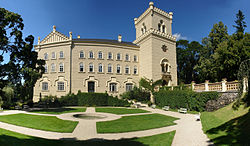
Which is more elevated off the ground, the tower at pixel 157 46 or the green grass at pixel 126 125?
the tower at pixel 157 46

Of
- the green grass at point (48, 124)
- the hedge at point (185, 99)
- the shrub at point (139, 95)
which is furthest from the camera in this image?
the shrub at point (139, 95)

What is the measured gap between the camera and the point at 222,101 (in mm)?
16531

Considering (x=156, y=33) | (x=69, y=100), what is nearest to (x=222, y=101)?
(x=156, y=33)

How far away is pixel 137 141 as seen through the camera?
8250 millimetres

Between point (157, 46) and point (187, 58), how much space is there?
1839cm

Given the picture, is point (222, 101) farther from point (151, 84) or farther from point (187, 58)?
point (187, 58)

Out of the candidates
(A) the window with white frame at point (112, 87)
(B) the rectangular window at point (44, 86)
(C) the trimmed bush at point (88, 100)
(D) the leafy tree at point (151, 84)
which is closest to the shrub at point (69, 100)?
(C) the trimmed bush at point (88, 100)

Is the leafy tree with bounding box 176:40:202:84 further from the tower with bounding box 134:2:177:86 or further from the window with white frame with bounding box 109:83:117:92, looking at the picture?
the window with white frame with bounding box 109:83:117:92

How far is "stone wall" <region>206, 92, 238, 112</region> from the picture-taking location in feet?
51.4

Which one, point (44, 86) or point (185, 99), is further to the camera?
point (44, 86)

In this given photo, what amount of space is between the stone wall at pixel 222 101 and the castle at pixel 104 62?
1554 cm

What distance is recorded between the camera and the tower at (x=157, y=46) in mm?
33562

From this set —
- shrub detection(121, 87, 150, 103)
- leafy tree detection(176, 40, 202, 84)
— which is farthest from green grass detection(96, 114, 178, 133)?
leafy tree detection(176, 40, 202, 84)

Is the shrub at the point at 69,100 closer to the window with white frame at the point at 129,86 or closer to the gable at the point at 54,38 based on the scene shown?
the window with white frame at the point at 129,86
